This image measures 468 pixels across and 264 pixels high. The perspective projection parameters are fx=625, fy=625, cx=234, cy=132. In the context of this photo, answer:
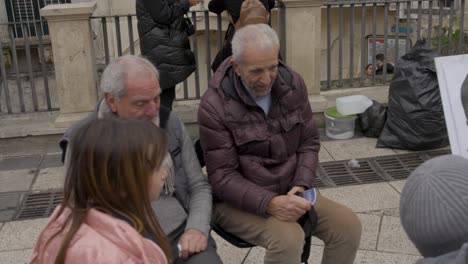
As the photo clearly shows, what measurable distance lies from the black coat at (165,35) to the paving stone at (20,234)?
58.1 inches

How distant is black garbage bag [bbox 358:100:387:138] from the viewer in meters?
5.60

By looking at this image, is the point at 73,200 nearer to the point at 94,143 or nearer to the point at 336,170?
the point at 94,143

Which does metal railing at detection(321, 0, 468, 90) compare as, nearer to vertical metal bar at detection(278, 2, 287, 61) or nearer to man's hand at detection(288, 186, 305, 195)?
vertical metal bar at detection(278, 2, 287, 61)

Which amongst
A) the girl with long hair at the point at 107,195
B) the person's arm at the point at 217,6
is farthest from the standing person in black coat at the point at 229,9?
the girl with long hair at the point at 107,195

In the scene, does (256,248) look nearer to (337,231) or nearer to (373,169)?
(337,231)

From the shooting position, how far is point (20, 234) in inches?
161

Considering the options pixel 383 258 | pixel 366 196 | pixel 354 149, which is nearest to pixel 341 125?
pixel 354 149

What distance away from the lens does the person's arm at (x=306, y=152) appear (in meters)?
3.01

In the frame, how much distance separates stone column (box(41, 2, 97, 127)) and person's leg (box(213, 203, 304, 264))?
3010 millimetres

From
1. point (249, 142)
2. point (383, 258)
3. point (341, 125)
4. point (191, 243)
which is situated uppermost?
point (249, 142)

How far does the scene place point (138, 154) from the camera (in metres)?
1.76

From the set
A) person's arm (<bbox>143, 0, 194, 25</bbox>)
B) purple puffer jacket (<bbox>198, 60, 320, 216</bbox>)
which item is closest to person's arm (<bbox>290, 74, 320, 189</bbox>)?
purple puffer jacket (<bbox>198, 60, 320, 216</bbox>)

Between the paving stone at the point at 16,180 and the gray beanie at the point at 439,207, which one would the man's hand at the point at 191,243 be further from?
the paving stone at the point at 16,180

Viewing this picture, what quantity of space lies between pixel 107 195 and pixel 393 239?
249cm
